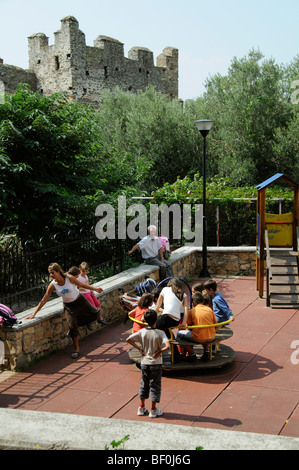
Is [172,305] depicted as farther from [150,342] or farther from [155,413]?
[155,413]

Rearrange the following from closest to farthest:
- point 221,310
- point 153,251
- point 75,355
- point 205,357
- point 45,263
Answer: point 205,357, point 221,310, point 75,355, point 45,263, point 153,251

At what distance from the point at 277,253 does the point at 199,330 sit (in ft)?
17.3

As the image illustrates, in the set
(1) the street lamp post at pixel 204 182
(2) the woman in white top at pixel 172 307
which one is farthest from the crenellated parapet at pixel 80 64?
(2) the woman in white top at pixel 172 307

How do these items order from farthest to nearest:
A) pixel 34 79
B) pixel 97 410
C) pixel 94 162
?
pixel 34 79, pixel 94 162, pixel 97 410

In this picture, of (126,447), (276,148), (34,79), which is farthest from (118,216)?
(34,79)

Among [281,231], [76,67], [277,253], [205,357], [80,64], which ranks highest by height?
[80,64]

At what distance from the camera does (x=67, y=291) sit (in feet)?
26.2

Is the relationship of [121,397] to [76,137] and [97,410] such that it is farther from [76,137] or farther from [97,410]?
[76,137]

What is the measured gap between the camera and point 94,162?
13844mm

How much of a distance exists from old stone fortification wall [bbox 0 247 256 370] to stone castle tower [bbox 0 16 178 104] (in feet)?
63.8

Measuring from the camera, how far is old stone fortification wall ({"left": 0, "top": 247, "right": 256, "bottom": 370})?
24.4 feet

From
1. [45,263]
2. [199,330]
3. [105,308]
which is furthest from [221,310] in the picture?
[45,263]

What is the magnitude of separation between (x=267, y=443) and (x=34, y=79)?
105 feet

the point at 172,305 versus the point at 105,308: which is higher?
the point at 172,305
